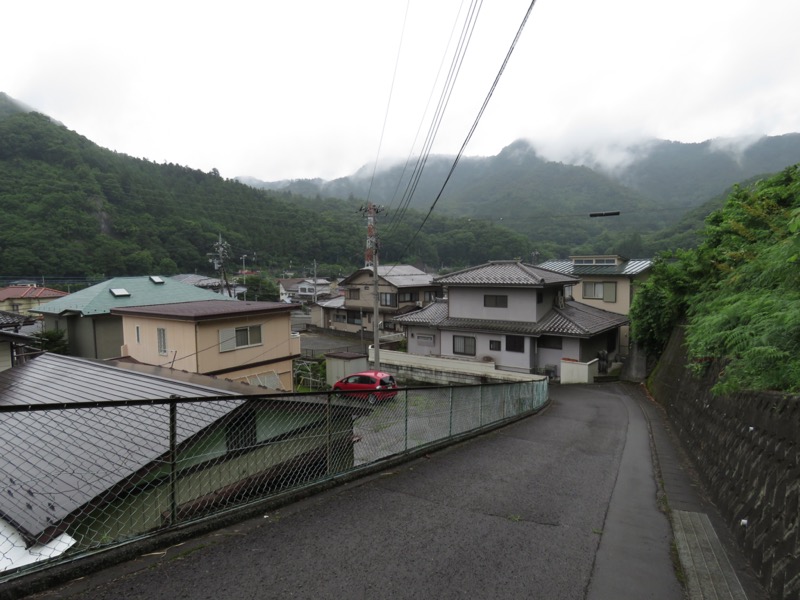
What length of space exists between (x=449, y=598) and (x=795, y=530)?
2365mm

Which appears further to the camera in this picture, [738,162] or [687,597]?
[738,162]

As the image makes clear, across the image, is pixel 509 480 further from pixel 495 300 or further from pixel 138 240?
pixel 138 240

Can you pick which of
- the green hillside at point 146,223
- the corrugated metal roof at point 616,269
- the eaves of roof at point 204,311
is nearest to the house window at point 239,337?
the eaves of roof at point 204,311

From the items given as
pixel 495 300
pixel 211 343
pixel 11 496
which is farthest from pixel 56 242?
pixel 11 496

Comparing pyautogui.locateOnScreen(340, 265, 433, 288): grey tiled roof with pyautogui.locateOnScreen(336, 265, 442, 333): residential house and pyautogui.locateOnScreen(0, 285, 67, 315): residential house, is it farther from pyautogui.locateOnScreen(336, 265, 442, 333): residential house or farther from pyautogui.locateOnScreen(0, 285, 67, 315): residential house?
pyautogui.locateOnScreen(0, 285, 67, 315): residential house

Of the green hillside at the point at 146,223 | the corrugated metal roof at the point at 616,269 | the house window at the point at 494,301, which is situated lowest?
the house window at the point at 494,301

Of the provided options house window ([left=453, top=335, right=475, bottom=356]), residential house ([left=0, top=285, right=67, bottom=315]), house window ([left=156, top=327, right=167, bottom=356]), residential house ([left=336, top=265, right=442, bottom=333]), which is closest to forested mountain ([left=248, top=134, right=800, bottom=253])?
residential house ([left=336, top=265, right=442, bottom=333])

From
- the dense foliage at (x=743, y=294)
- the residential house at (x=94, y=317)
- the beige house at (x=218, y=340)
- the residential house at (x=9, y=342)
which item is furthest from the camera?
the residential house at (x=94, y=317)

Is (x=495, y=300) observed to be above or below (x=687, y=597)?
above

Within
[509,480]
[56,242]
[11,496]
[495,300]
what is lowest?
[509,480]

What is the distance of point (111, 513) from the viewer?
136 inches

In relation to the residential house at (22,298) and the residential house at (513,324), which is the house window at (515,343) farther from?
the residential house at (22,298)

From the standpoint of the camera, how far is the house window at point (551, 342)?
20.0 m

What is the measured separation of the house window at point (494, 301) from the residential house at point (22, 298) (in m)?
37.6
